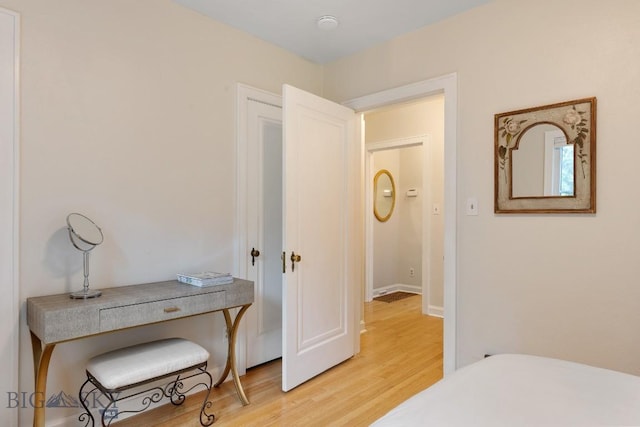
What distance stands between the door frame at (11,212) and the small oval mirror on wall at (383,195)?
14.1 ft

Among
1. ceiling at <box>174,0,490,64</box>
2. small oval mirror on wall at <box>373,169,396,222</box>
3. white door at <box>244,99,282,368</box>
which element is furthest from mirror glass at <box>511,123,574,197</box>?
small oval mirror on wall at <box>373,169,396,222</box>

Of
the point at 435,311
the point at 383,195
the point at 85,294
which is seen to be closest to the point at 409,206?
the point at 383,195

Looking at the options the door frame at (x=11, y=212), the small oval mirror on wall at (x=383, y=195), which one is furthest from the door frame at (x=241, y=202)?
the small oval mirror on wall at (x=383, y=195)

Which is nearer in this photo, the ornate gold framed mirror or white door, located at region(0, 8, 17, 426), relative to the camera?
white door, located at region(0, 8, 17, 426)

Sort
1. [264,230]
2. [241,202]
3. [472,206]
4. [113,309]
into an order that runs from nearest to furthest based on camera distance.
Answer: [113,309], [472,206], [241,202], [264,230]

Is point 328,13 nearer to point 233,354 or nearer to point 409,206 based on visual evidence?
point 233,354

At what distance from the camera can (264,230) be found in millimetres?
2908

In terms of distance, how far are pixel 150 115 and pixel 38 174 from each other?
0.69 metres

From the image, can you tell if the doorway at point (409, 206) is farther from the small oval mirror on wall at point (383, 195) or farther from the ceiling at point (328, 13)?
the ceiling at point (328, 13)

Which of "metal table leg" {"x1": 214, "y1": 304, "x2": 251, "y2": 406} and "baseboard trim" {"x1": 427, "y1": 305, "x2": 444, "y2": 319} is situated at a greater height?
"metal table leg" {"x1": 214, "y1": 304, "x2": 251, "y2": 406}

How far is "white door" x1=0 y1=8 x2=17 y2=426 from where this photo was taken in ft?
5.76

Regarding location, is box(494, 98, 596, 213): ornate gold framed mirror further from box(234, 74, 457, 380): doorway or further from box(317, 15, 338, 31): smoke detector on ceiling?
box(317, 15, 338, 31): smoke detector on ceiling

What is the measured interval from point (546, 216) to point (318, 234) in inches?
57.9

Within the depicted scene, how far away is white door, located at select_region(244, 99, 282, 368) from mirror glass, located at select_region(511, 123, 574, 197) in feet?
5.66
